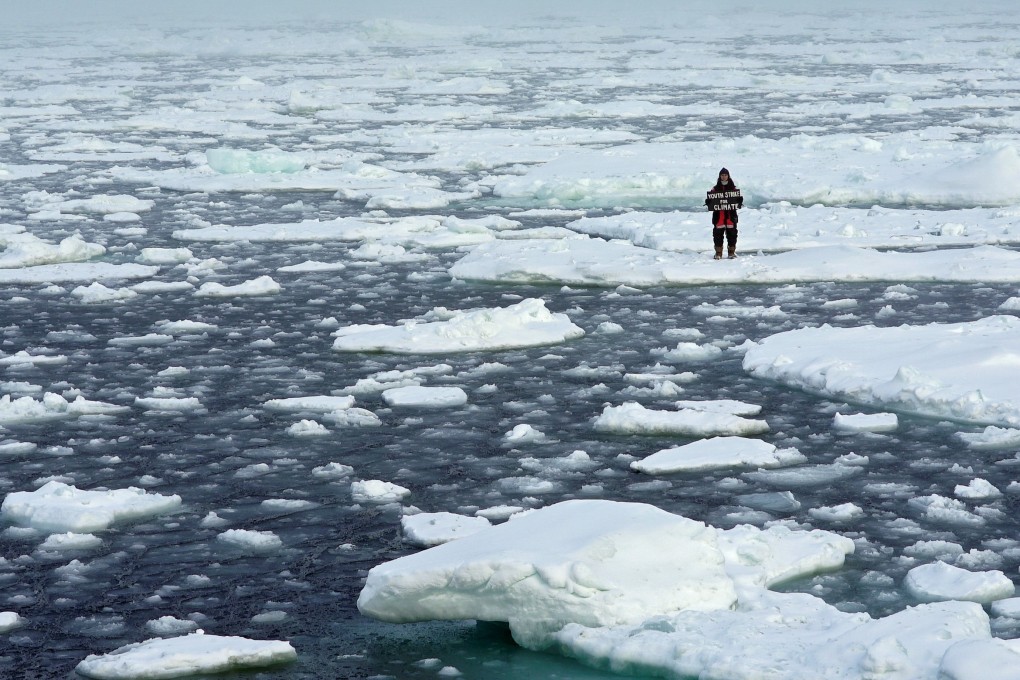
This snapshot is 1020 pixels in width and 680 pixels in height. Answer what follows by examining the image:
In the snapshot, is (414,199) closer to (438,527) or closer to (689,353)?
(689,353)

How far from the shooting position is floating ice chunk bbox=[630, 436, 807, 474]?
8.50 metres

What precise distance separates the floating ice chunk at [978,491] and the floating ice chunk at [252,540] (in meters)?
3.58

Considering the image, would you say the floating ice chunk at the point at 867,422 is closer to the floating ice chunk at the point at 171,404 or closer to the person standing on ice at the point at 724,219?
the floating ice chunk at the point at 171,404

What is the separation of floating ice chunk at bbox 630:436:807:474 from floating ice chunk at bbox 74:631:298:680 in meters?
3.08

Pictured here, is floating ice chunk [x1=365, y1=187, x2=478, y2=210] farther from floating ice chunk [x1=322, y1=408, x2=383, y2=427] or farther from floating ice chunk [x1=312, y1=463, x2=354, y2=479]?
floating ice chunk [x1=312, y1=463, x2=354, y2=479]

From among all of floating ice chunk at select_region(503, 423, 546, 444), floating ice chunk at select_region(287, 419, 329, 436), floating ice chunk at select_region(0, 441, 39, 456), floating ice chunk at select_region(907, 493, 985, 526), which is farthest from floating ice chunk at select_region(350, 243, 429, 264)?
floating ice chunk at select_region(907, 493, 985, 526)

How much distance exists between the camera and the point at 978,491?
7.87 meters

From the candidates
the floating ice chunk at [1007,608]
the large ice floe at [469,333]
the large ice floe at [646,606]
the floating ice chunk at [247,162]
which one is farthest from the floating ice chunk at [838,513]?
the floating ice chunk at [247,162]

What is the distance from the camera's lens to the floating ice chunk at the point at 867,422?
30.1ft

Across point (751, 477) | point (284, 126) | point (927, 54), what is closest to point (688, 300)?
point (751, 477)

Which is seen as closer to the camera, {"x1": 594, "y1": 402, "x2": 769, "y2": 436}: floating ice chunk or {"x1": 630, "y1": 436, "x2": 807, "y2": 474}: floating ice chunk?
{"x1": 630, "y1": 436, "x2": 807, "y2": 474}: floating ice chunk

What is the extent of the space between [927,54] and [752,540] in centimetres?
4138

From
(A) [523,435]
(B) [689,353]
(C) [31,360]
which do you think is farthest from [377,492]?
(C) [31,360]

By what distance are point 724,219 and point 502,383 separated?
457cm
